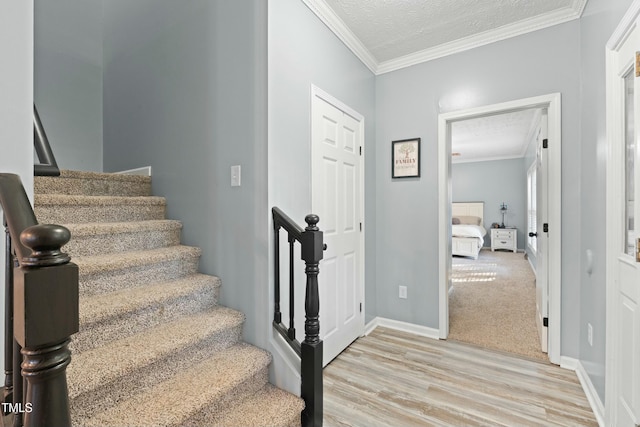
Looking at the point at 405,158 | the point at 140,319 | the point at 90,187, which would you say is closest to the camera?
the point at 140,319

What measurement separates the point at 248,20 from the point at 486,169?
852cm

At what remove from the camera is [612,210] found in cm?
160

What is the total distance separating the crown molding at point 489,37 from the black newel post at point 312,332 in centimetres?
224

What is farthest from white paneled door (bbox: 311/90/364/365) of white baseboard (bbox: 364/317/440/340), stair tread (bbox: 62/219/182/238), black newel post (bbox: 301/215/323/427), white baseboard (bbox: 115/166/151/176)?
white baseboard (bbox: 115/166/151/176)

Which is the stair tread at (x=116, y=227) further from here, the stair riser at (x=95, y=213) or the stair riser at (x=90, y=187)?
the stair riser at (x=90, y=187)

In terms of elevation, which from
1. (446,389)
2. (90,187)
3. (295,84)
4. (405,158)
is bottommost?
(446,389)

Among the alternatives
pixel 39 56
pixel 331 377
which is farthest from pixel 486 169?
pixel 39 56

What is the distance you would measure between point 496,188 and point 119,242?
909 centimetres

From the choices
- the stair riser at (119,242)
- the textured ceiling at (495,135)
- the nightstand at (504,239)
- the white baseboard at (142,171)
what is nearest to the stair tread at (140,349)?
the stair riser at (119,242)

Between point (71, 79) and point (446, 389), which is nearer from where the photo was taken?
point (446, 389)

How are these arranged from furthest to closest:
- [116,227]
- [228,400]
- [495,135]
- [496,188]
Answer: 1. [496,188]
2. [495,135]
3. [116,227]
4. [228,400]

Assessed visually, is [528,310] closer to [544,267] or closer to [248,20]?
[544,267]

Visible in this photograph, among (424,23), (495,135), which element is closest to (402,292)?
(424,23)

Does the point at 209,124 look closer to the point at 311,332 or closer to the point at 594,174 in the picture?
the point at 311,332
